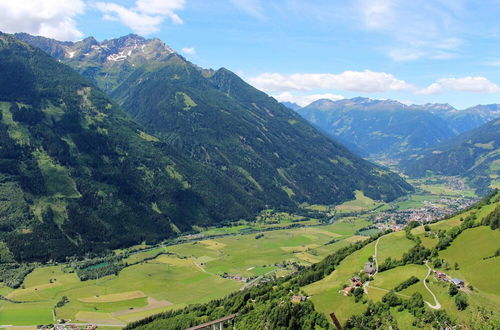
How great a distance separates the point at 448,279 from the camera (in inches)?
4168

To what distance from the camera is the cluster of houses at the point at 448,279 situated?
334 feet

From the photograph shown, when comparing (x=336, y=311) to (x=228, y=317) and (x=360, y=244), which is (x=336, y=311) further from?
(x=360, y=244)

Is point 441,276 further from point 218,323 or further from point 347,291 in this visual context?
point 218,323

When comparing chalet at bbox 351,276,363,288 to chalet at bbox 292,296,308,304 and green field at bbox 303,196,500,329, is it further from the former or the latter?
chalet at bbox 292,296,308,304

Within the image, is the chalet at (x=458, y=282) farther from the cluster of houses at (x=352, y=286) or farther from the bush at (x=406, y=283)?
the cluster of houses at (x=352, y=286)

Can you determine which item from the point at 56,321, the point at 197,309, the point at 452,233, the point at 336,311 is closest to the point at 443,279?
the point at 336,311

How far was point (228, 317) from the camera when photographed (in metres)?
116

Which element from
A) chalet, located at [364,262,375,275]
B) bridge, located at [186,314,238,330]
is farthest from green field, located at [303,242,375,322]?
bridge, located at [186,314,238,330]

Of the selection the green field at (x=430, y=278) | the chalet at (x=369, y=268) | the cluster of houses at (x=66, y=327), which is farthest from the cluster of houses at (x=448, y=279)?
the cluster of houses at (x=66, y=327)

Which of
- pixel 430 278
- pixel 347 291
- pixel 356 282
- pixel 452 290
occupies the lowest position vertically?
pixel 347 291

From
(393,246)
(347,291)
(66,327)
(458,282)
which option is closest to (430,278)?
(458,282)

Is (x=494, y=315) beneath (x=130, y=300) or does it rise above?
above

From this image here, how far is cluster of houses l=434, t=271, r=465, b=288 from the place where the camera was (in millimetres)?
101812

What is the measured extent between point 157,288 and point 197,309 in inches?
1954
